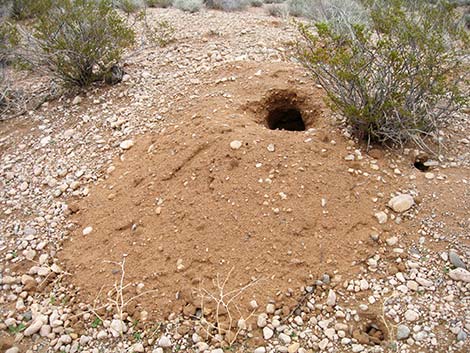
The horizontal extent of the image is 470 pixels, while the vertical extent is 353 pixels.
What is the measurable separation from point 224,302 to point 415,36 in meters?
2.15

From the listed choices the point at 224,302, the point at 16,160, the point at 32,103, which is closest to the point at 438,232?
the point at 224,302

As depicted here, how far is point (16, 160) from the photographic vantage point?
3.60 m

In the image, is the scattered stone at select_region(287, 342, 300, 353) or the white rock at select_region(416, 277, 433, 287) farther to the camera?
the white rock at select_region(416, 277, 433, 287)

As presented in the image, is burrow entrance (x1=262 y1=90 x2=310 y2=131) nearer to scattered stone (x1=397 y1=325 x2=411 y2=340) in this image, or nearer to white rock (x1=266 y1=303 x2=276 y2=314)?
white rock (x1=266 y1=303 x2=276 y2=314)

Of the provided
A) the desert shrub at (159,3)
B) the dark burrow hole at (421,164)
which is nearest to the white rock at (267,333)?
the dark burrow hole at (421,164)

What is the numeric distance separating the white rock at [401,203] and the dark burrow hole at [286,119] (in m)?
1.14

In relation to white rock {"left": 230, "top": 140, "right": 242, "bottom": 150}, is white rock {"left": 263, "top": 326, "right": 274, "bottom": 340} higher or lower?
lower

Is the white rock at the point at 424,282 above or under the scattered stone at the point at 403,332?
above

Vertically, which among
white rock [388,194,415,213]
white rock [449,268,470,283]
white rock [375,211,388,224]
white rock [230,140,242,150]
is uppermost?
white rock [230,140,242,150]

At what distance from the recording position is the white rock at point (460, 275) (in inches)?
87.5

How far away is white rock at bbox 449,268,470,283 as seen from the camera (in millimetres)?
2223

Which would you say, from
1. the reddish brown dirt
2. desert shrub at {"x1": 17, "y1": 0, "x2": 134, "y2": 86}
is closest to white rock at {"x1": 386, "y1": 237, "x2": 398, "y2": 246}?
the reddish brown dirt

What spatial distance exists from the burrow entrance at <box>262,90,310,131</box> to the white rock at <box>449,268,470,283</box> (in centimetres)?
150

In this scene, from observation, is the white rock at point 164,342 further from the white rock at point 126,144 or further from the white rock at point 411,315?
the white rock at point 126,144
